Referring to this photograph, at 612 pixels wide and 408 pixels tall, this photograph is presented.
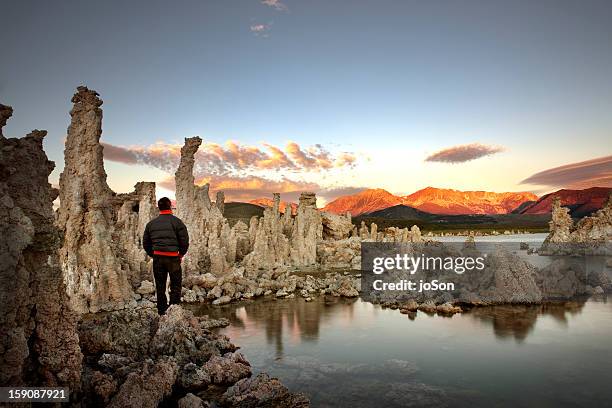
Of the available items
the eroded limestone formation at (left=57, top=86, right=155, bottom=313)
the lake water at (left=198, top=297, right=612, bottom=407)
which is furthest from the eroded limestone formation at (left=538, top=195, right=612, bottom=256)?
the eroded limestone formation at (left=57, top=86, right=155, bottom=313)

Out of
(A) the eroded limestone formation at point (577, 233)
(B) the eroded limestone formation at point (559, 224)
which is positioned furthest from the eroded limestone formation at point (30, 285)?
(B) the eroded limestone formation at point (559, 224)

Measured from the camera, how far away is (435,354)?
39.9 ft

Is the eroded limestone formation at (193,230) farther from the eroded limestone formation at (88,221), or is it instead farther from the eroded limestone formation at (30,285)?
the eroded limestone formation at (30,285)

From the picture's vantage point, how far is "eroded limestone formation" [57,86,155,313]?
18.6 metres

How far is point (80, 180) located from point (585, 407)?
20934mm

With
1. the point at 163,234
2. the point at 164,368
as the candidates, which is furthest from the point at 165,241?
the point at 164,368

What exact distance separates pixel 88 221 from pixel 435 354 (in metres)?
16.7

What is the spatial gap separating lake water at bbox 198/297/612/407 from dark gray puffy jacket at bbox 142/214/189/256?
417 cm

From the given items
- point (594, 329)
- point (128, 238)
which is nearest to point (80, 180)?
point (128, 238)

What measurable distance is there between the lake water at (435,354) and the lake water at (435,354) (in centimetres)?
3

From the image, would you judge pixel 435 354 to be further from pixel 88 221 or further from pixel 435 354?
pixel 88 221

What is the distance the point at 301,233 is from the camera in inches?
1657

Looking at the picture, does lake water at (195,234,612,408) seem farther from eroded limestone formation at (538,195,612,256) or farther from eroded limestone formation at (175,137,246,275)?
eroded limestone formation at (538,195,612,256)

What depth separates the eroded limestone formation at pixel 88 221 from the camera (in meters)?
18.6
